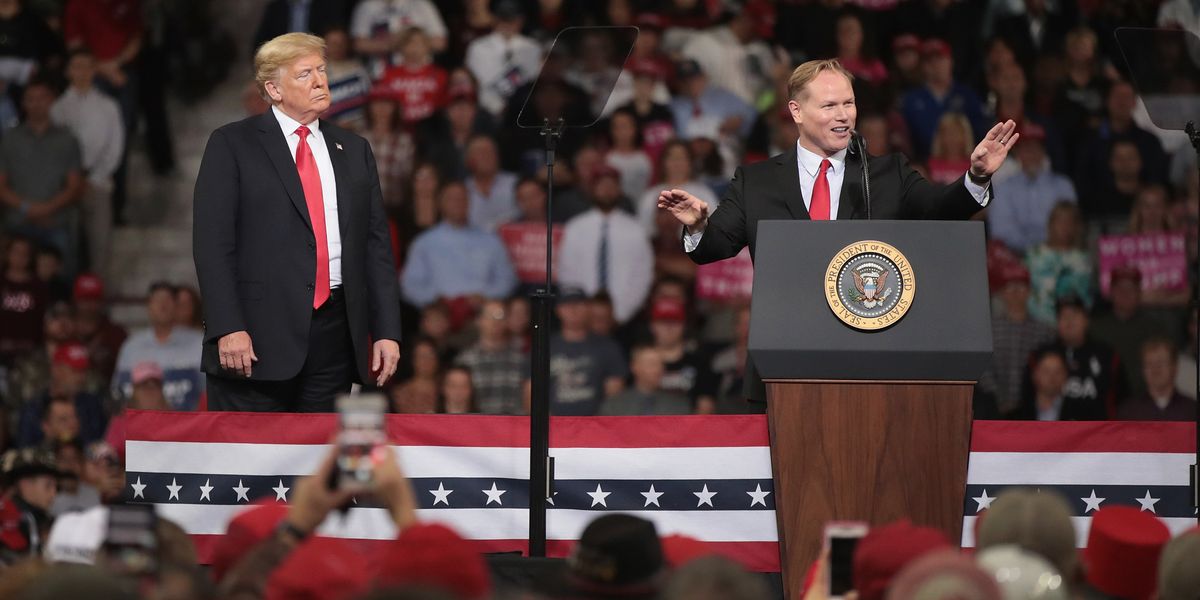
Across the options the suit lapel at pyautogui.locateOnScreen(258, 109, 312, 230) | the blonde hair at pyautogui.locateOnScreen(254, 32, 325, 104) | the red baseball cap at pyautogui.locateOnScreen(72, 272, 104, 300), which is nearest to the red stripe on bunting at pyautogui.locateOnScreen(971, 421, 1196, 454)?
the suit lapel at pyautogui.locateOnScreen(258, 109, 312, 230)

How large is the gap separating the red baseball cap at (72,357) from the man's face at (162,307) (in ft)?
1.19

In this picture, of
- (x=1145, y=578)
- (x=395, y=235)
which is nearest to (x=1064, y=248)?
(x=395, y=235)

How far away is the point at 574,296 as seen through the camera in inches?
316

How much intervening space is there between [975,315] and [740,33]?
5.45 meters

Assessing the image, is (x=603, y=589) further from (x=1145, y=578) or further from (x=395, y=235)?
(x=395, y=235)

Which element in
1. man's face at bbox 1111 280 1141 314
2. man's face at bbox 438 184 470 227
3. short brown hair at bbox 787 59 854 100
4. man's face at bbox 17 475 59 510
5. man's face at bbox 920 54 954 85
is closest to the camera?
short brown hair at bbox 787 59 854 100

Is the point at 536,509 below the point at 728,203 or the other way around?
below

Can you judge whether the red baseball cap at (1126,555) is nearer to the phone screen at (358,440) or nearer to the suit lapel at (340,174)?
the phone screen at (358,440)

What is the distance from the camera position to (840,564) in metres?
3.27

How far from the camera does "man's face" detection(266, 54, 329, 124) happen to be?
196 inches

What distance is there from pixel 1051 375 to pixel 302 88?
163 inches

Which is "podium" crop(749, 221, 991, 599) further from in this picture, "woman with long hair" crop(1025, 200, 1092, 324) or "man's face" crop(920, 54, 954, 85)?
"man's face" crop(920, 54, 954, 85)

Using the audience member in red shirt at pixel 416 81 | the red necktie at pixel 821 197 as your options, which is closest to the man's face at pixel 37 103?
the audience member in red shirt at pixel 416 81

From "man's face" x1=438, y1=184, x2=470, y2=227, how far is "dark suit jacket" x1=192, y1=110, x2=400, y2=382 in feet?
11.4
